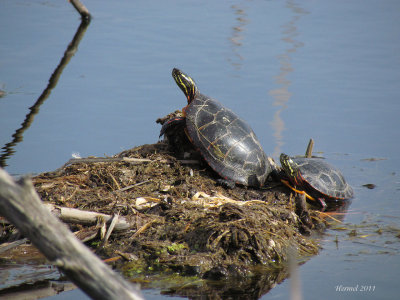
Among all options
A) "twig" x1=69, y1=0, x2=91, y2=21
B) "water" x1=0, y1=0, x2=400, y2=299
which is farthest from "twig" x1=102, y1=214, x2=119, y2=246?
"twig" x1=69, y1=0, x2=91, y2=21

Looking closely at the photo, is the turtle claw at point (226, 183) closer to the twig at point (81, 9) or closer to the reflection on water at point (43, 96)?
the reflection on water at point (43, 96)

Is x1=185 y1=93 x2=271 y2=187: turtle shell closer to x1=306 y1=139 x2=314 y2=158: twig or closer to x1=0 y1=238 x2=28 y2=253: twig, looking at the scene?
x1=306 y1=139 x2=314 y2=158: twig

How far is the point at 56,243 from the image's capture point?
2.85m

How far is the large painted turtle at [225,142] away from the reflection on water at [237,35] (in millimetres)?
4697

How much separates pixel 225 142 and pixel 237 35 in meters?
7.15

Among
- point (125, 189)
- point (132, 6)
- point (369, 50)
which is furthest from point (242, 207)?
point (132, 6)

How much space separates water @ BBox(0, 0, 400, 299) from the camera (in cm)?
689

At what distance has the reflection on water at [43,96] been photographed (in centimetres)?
828

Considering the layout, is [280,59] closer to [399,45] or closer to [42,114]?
A: [399,45]

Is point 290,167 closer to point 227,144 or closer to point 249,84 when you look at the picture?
point 227,144

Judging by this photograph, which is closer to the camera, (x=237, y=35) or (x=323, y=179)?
(x=323, y=179)

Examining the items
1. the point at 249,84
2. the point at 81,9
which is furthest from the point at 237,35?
the point at 81,9

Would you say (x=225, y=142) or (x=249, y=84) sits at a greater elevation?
(x=225, y=142)

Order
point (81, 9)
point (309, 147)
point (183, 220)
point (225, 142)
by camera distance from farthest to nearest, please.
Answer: point (81, 9) → point (309, 147) → point (225, 142) → point (183, 220)
